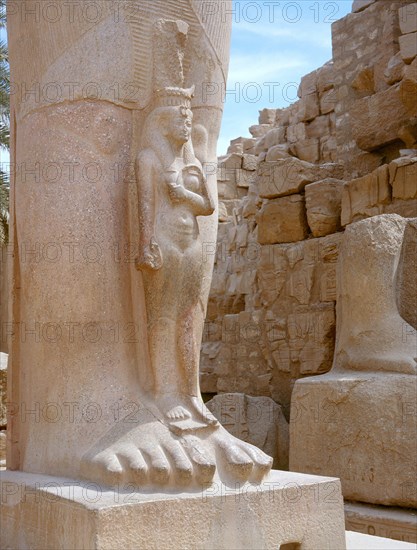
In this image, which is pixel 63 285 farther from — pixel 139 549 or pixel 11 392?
pixel 139 549

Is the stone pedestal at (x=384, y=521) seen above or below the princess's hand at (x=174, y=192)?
below

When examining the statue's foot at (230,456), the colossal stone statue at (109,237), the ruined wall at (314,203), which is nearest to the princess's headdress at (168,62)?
the colossal stone statue at (109,237)

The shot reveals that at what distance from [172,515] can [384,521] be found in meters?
2.36

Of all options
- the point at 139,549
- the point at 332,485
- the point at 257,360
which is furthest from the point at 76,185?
the point at 257,360

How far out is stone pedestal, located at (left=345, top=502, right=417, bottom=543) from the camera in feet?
12.9

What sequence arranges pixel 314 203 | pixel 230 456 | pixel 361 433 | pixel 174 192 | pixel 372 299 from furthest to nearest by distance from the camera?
1. pixel 314 203
2. pixel 372 299
3. pixel 361 433
4. pixel 174 192
5. pixel 230 456

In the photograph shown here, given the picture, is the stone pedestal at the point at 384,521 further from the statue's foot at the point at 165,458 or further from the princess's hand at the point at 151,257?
the princess's hand at the point at 151,257

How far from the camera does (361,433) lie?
4324 millimetres

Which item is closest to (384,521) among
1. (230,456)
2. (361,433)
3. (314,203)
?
(361,433)

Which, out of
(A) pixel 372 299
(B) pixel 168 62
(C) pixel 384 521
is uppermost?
(B) pixel 168 62

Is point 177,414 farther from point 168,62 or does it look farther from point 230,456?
point 168,62

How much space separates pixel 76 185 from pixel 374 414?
2.59 metres

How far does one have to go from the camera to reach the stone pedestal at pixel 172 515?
1904 mm

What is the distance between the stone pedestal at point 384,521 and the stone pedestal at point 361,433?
0.05 m
